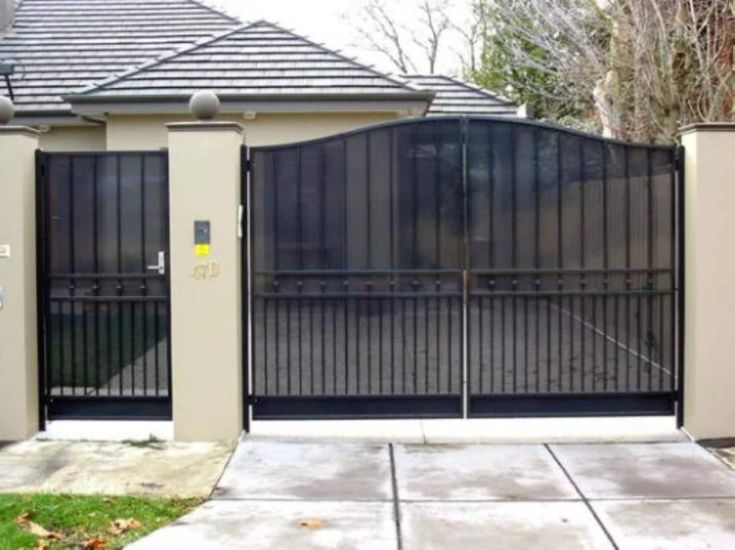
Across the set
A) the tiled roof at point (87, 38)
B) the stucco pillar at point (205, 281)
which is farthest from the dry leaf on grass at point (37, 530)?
the tiled roof at point (87, 38)

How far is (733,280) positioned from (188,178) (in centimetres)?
425

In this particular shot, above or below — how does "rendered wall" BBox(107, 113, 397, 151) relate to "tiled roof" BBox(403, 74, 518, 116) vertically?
below

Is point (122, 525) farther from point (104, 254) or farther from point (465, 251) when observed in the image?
point (465, 251)

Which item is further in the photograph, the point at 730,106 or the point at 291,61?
the point at 291,61

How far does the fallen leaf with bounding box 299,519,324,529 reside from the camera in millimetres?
5102

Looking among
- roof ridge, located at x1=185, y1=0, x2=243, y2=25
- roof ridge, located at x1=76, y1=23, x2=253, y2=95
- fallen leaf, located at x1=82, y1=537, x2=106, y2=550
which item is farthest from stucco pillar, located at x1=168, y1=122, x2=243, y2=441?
roof ridge, located at x1=185, y1=0, x2=243, y2=25

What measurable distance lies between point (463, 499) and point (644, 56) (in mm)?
6714

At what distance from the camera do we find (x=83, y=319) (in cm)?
708

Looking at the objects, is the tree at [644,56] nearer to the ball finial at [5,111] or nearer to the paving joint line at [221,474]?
the paving joint line at [221,474]

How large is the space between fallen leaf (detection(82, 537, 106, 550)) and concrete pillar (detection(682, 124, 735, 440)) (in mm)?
4460

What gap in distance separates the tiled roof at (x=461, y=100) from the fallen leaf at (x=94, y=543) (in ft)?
36.9

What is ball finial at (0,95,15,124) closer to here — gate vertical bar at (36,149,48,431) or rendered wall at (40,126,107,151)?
gate vertical bar at (36,149,48,431)

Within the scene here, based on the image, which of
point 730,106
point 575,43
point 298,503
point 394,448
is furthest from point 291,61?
point 298,503

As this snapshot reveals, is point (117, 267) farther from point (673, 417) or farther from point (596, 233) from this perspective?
point (673, 417)
